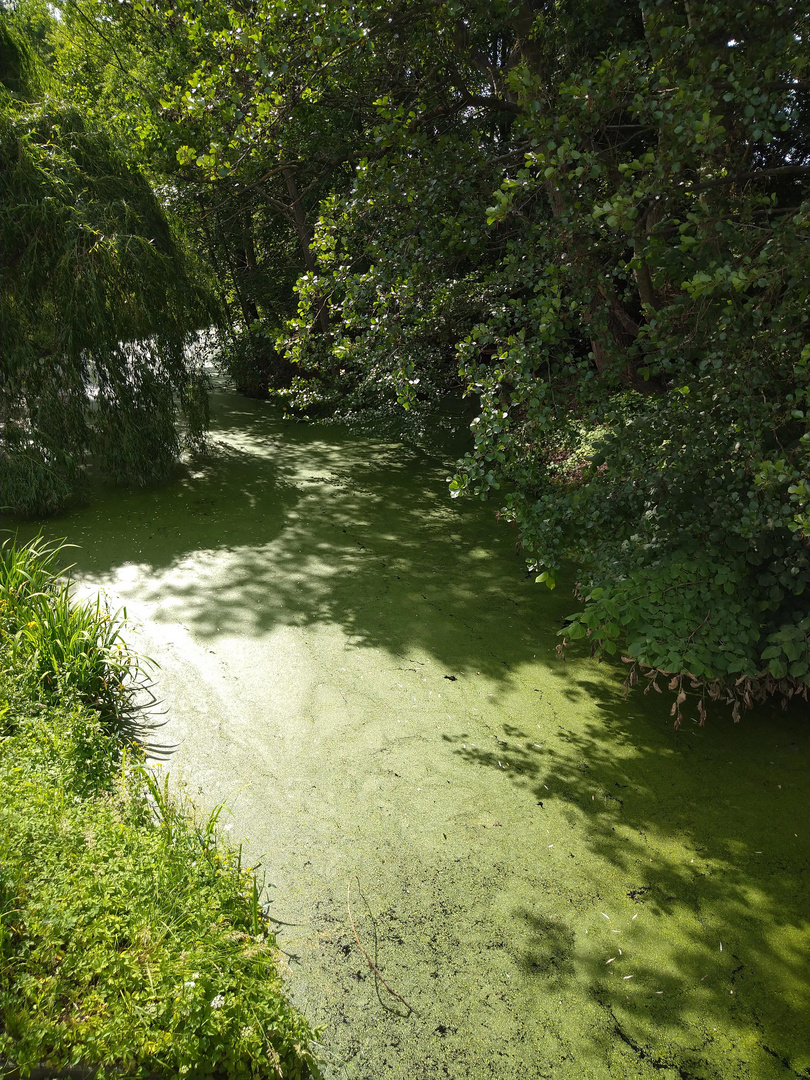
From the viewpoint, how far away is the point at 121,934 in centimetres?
172

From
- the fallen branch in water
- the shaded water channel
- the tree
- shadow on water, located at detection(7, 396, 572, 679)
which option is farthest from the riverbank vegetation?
the fallen branch in water

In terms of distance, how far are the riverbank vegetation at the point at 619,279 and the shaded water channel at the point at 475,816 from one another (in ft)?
1.36

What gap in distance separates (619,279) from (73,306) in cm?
368

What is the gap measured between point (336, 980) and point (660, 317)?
7.99 ft

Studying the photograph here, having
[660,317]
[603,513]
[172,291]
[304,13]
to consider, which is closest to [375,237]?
[304,13]

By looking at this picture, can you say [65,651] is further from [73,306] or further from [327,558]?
[73,306]

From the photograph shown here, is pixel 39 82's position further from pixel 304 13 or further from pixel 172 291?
pixel 304 13

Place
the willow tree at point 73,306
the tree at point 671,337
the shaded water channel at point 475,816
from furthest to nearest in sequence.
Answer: the willow tree at point 73,306 < the tree at point 671,337 < the shaded water channel at point 475,816

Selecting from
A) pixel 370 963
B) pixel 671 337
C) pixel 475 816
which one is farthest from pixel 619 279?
pixel 370 963

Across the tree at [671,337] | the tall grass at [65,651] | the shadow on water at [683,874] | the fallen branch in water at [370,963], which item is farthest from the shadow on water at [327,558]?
the fallen branch in water at [370,963]

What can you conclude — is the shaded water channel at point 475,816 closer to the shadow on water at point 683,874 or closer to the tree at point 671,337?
the shadow on water at point 683,874

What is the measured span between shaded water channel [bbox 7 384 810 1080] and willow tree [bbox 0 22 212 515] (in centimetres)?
102

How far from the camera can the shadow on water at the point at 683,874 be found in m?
1.80

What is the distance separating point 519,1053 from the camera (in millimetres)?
1724
